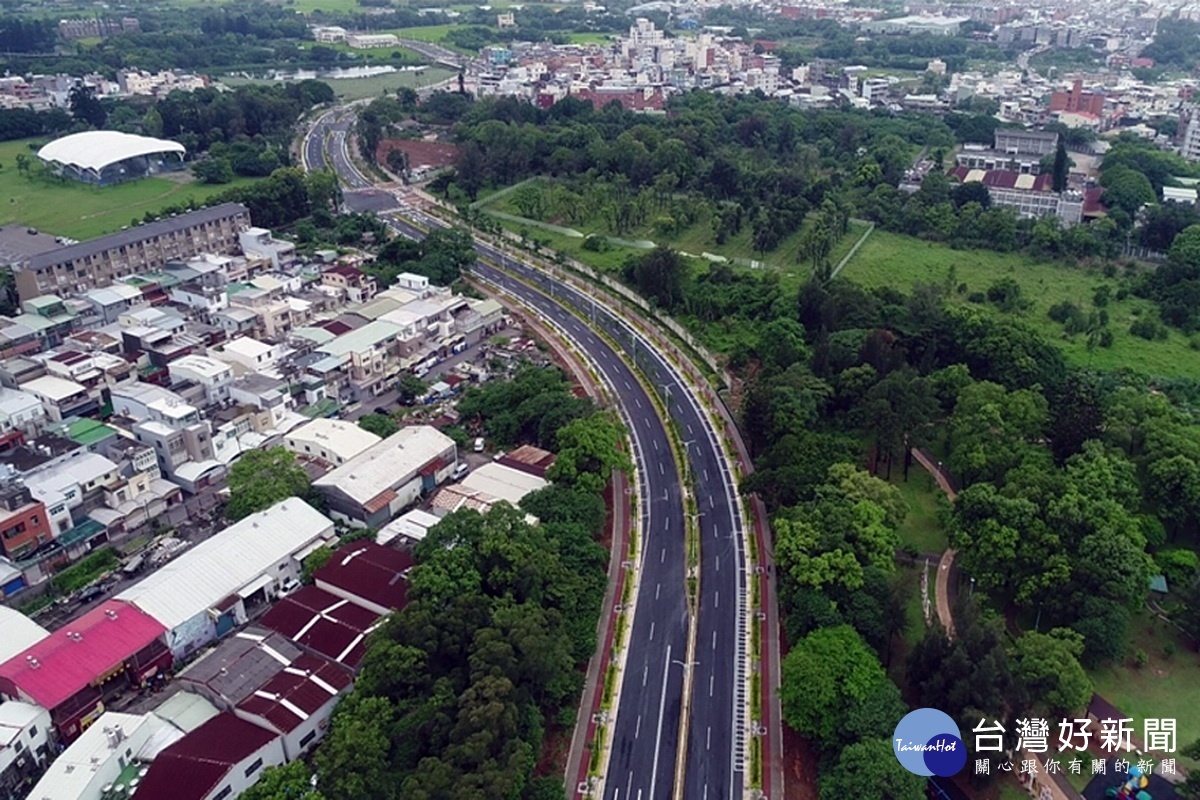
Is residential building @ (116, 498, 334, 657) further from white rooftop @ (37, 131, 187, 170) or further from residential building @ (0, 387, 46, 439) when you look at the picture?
white rooftop @ (37, 131, 187, 170)

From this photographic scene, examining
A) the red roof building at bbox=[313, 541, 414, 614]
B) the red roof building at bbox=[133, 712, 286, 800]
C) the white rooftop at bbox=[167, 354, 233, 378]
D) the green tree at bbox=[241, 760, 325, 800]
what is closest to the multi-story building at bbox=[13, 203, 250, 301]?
the white rooftop at bbox=[167, 354, 233, 378]

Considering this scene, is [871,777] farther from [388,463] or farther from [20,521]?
[20,521]

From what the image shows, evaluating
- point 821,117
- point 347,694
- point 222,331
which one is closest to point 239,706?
point 347,694

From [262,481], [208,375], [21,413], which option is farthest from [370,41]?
[262,481]

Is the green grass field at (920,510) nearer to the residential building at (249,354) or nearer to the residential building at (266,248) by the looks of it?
the residential building at (249,354)

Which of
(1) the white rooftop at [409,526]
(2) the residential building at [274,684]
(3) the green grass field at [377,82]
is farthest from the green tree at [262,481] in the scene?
(3) the green grass field at [377,82]
